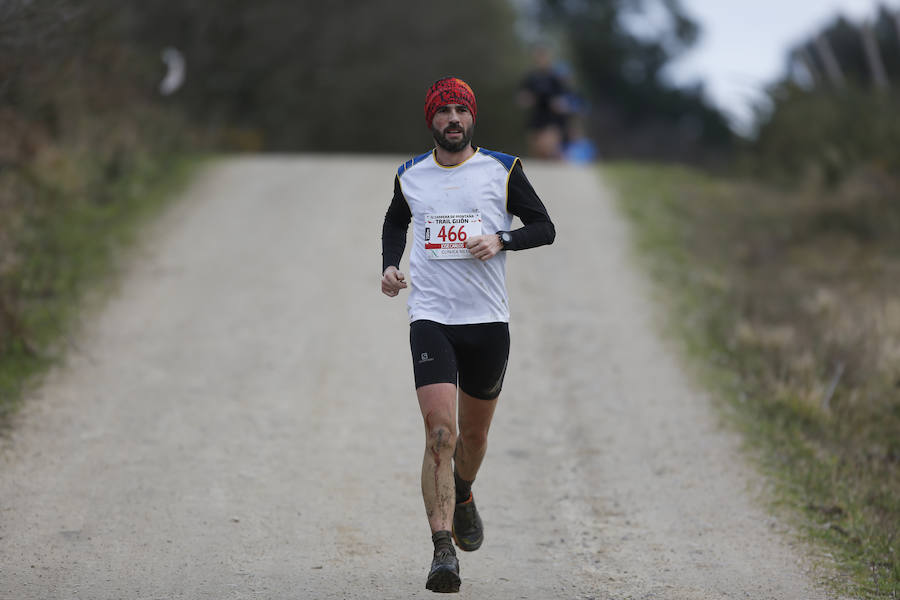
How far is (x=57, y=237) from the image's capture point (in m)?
11.6

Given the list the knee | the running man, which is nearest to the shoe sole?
the running man

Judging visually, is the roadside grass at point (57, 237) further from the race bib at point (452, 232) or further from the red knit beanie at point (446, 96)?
the red knit beanie at point (446, 96)

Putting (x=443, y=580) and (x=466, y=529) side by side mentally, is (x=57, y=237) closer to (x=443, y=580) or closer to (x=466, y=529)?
(x=466, y=529)

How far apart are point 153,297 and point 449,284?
6468mm

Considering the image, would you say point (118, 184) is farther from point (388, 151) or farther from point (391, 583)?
point (388, 151)

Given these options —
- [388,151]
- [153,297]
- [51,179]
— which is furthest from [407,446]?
[388,151]

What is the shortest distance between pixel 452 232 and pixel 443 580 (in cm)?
164

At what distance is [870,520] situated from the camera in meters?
6.50

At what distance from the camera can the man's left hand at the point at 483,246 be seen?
5.13 m

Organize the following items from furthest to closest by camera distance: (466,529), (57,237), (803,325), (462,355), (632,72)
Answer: (632,72)
(57,237)
(803,325)
(466,529)
(462,355)

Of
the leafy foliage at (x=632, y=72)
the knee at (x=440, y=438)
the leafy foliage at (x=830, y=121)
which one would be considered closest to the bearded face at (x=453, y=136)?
the knee at (x=440, y=438)

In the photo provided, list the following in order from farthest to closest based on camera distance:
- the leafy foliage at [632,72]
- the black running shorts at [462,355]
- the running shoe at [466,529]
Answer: the leafy foliage at [632,72] → the running shoe at [466,529] → the black running shorts at [462,355]

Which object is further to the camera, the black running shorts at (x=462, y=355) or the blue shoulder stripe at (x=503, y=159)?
the blue shoulder stripe at (x=503, y=159)

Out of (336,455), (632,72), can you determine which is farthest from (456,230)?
(632,72)
